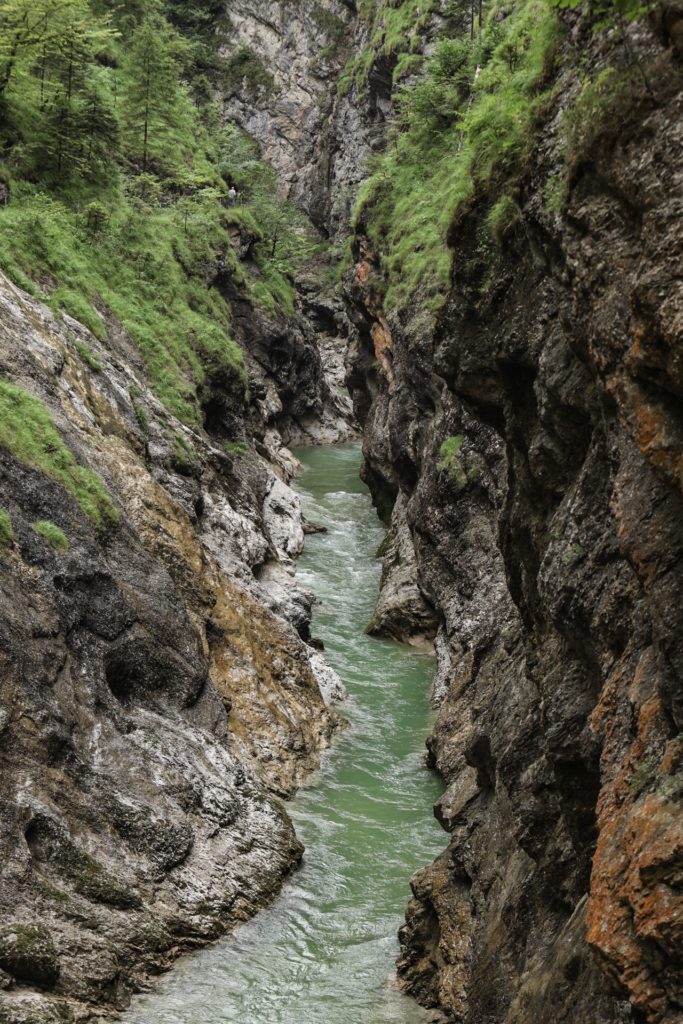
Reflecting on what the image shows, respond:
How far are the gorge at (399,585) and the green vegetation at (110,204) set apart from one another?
0.15 meters

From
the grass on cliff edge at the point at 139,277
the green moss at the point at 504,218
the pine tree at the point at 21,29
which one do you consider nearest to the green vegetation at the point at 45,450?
the grass on cliff edge at the point at 139,277

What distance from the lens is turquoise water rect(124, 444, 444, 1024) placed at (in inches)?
518

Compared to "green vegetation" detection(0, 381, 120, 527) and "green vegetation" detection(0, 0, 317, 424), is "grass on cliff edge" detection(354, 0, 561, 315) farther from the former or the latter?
"green vegetation" detection(0, 381, 120, 527)

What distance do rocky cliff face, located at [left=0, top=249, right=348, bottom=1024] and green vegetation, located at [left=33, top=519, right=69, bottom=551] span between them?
73 mm

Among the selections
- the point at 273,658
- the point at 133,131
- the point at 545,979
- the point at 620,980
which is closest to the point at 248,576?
the point at 273,658

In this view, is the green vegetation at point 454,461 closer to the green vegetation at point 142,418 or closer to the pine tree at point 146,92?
the green vegetation at point 142,418

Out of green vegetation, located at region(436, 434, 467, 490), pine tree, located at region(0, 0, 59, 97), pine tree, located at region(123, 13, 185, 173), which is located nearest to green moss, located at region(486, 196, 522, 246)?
green vegetation, located at region(436, 434, 467, 490)

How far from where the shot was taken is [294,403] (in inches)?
2387

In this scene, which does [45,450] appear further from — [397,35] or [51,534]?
[397,35]

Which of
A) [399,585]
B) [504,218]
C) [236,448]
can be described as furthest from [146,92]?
[504,218]

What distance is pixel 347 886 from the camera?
16531 millimetres

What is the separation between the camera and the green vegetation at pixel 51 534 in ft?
51.9

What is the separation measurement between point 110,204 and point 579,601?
28783 millimetres

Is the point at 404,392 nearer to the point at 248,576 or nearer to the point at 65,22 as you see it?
the point at 248,576
